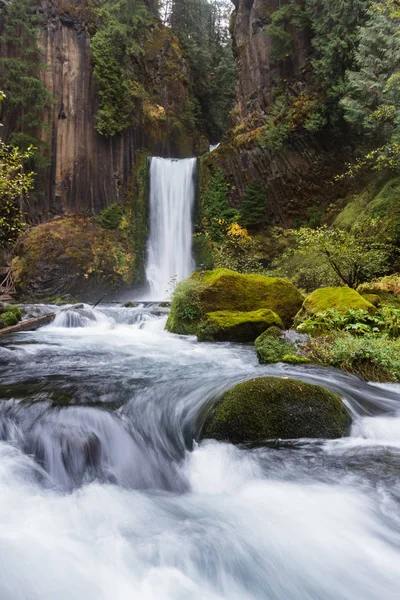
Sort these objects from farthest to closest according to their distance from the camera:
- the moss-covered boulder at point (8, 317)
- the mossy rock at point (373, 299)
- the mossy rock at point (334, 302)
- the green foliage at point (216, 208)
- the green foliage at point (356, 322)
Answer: the green foliage at point (216, 208)
the moss-covered boulder at point (8, 317)
the mossy rock at point (373, 299)
the mossy rock at point (334, 302)
the green foliage at point (356, 322)

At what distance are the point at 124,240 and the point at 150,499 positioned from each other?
21993mm

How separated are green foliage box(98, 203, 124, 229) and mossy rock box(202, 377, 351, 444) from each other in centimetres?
2205

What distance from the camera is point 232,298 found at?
1025 centimetres

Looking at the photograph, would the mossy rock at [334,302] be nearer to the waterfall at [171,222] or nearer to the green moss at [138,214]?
the waterfall at [171,222]

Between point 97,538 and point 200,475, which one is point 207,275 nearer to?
point 200,475

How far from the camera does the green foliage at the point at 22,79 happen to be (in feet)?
73.9

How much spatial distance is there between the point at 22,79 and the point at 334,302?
2341 centimetres

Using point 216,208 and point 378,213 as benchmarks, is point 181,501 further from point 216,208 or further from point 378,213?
point 216,208

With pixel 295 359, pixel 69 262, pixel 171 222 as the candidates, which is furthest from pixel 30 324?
pixel 171 222

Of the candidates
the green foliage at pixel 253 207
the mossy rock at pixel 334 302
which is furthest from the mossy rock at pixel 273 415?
the green foliage at pixel 253 207

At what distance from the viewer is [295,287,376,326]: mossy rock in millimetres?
7905

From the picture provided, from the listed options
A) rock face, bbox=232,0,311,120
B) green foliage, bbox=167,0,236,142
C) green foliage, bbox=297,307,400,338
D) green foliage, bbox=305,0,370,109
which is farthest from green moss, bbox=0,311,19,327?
green foliage, bbox=167,0,236,142

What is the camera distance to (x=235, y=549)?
2.74 m

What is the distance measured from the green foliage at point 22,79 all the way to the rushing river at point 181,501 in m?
22.2
